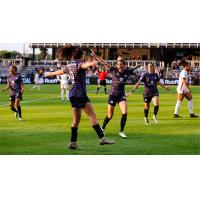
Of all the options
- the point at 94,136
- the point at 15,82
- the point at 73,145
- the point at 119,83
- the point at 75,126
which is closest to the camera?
the point at 75,126

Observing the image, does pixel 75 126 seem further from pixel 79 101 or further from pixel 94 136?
pixel 94 136

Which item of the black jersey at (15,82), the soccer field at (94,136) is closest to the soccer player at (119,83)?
the soccer field at (94,136)

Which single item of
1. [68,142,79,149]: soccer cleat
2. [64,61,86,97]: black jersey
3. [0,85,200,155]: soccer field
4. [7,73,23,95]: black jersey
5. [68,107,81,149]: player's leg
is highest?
[64,61,86,97]: black jersey

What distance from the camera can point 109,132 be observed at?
15000mm

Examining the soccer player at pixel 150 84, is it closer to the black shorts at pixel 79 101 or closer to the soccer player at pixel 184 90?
the soccer player at pixel 184 90

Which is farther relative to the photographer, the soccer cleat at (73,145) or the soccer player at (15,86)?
the soccer player at (15,86)

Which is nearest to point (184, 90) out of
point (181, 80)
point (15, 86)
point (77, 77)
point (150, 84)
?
point (181, 80)

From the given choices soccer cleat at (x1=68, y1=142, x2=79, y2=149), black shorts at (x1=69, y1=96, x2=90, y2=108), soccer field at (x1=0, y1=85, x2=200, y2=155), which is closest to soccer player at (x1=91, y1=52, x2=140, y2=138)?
soccer field at (x1=0, y1=85, x2=200, y2=155)

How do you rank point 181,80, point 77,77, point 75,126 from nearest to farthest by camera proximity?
point 77,77, point 75,126, point 181,80

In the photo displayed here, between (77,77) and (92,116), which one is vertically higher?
(77,77)

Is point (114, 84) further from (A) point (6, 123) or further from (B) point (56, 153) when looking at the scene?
(A) point (6, 123)

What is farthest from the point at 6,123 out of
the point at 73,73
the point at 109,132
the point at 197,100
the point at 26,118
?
the point at 197,100

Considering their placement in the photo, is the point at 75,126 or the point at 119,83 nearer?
the point at 75,126

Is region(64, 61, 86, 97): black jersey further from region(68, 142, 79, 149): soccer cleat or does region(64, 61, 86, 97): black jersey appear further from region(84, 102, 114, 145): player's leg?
region(68, 142, 79, 149): soccer cleat
